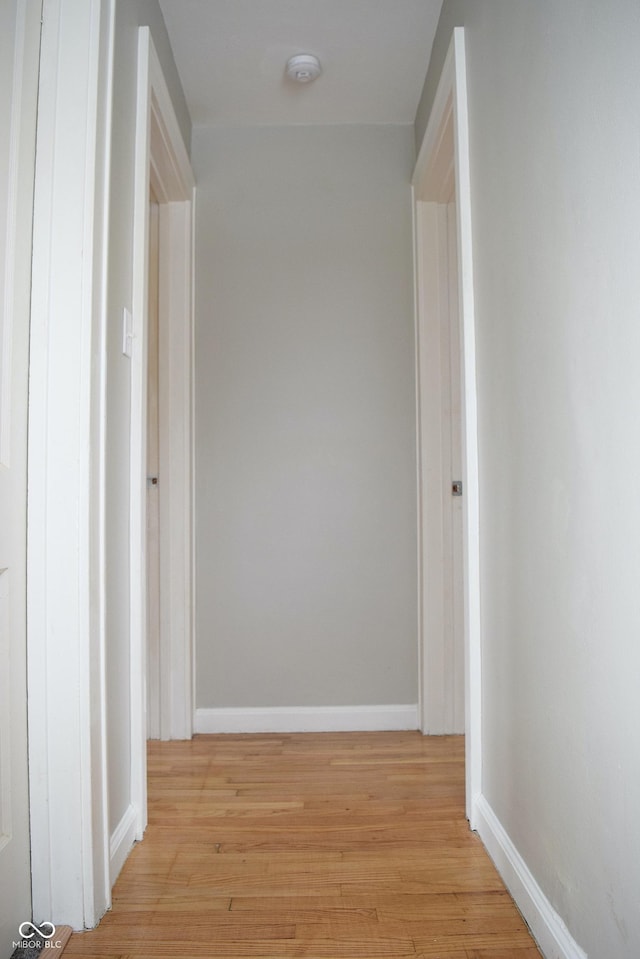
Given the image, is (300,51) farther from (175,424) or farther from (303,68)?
(175,424)

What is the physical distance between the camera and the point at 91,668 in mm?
1381

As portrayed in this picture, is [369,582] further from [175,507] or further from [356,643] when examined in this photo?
[175,507]

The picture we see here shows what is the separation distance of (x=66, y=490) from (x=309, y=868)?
105 centimetres

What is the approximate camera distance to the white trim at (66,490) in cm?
134

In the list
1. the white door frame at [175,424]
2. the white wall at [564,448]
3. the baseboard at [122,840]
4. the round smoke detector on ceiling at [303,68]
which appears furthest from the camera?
the white door frame at [175,424]

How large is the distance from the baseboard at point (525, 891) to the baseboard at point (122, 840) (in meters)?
0.88

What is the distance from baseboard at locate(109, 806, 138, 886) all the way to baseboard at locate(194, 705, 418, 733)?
90 centimetres

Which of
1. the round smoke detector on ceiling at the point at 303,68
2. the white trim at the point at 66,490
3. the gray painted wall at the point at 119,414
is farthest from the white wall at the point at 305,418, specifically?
the white trim at the point at 66,490

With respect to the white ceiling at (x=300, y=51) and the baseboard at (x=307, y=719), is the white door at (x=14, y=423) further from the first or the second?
the baseboard at (x=307, y=719)

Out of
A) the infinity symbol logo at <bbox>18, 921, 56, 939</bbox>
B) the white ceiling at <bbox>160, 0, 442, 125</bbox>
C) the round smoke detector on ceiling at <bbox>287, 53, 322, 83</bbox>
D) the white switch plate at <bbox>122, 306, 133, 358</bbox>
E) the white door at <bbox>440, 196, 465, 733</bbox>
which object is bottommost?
the infinity symbol logo at <bbox>18, 921, 56, 939</bbox>

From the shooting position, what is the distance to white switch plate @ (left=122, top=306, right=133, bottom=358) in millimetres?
1687

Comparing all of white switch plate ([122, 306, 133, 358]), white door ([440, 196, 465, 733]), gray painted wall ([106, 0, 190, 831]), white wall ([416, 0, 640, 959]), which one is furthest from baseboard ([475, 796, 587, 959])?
white switch plate ([122, 306, 133, 358])

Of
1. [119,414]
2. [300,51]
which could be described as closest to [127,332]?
[119,414]

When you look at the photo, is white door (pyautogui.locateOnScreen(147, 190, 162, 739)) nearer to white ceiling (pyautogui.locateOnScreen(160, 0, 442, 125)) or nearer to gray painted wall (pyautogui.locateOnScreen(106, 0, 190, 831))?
white ceiling (pyautogui.locateOnScreen(160, 0, 442, 125))
